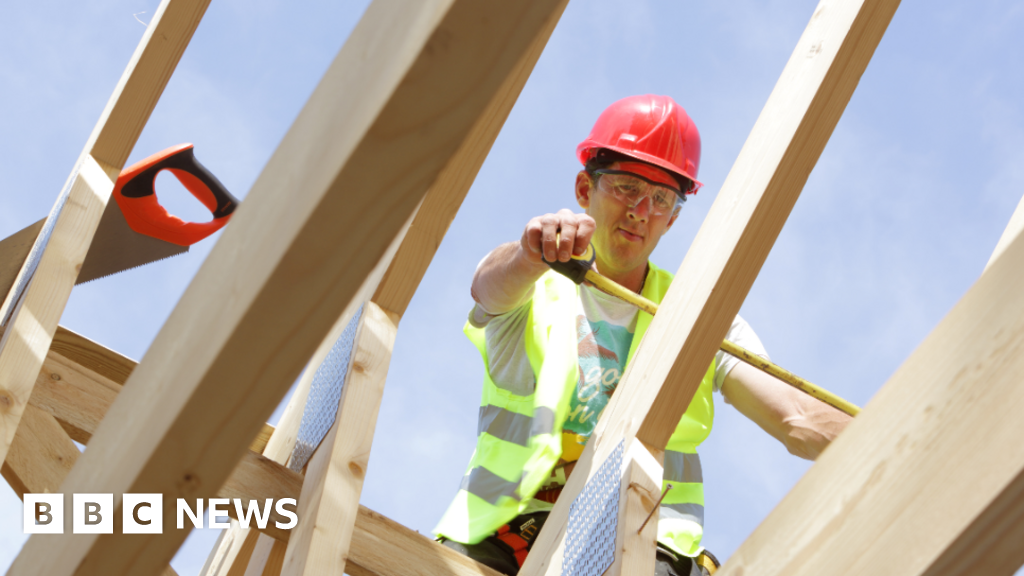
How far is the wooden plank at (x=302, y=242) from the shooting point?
63 cm

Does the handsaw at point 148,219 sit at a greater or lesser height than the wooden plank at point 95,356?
greater

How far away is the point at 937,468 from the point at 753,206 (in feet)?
3.17

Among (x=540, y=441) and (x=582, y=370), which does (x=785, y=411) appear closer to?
(x=582, y=370)

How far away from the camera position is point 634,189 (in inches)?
121

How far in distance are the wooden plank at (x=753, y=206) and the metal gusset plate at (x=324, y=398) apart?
1.90ft

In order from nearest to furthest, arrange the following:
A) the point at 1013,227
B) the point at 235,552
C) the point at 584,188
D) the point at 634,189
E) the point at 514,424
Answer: the point at 1013,227 < the point at 235,552 < the point at 514,424 < the point at 634,189 < the point at 584,188

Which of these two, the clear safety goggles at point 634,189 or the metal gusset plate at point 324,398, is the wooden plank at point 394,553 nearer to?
the metal gusset plate at point 324,398

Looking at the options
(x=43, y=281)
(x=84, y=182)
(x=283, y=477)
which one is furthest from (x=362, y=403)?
(x=84, y=182)

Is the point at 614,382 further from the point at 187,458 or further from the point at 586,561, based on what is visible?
the point at 187,458

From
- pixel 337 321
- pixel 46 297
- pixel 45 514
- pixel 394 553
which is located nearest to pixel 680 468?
pixel 394 553

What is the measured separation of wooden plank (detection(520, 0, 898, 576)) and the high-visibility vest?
605 millimetres

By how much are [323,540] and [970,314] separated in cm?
115

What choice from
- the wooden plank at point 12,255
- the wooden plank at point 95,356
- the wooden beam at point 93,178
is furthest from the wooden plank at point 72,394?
the wooden plank at point 12,255

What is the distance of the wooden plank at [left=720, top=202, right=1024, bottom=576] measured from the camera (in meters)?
0.72
